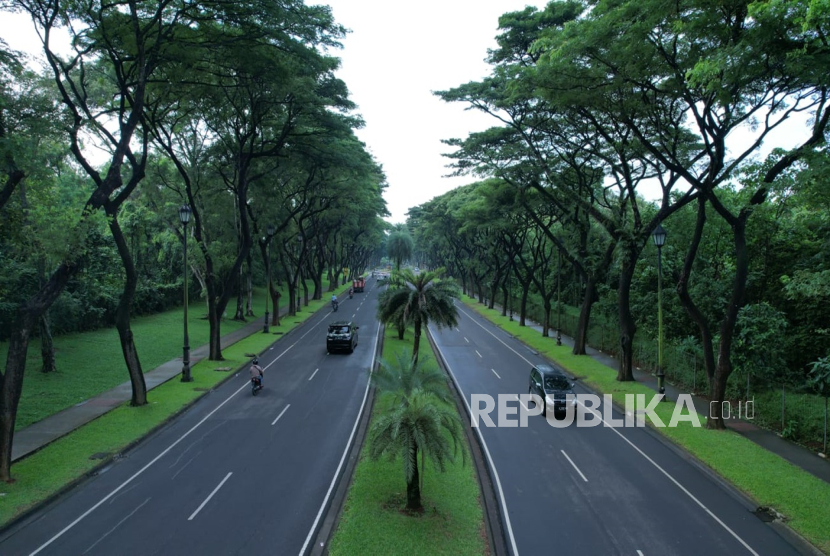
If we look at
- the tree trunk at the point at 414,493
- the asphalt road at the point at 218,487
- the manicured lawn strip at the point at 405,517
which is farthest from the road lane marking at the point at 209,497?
the tree trunk at the point at 414,493

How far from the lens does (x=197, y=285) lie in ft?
176

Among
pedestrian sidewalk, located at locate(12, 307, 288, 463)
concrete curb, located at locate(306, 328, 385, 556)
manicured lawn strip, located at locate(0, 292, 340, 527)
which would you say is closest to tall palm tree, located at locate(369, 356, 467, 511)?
concrete curb, located at locate(306, 328, 385, 556)

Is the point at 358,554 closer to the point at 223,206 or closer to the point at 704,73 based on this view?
the point at 704,73

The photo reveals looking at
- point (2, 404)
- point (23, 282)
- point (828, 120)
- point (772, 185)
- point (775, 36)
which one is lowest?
point (2, 404)

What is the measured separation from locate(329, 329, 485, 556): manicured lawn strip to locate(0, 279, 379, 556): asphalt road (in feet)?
2.90

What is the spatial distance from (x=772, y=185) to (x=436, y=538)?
1244 centimetres

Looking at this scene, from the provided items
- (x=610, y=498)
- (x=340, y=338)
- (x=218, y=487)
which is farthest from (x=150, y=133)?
(x=610, y=498)

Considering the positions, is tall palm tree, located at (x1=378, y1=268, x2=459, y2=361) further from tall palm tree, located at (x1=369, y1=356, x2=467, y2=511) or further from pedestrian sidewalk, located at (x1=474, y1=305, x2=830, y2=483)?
tall palm tree, located at (x1=369, y1=356, x2=467, y2=511)

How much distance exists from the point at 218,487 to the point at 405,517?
495 centimetres

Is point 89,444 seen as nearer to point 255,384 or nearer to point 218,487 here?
point 218,487

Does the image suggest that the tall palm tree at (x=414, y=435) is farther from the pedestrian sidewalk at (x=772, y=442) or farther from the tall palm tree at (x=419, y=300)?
the tall palm tree at (x=419, y=300)

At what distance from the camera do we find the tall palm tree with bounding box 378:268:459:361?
80.3 feet

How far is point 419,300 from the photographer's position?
24.3 meters

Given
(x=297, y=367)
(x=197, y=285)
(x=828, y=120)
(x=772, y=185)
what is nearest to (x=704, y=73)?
(x=772, y=185)
